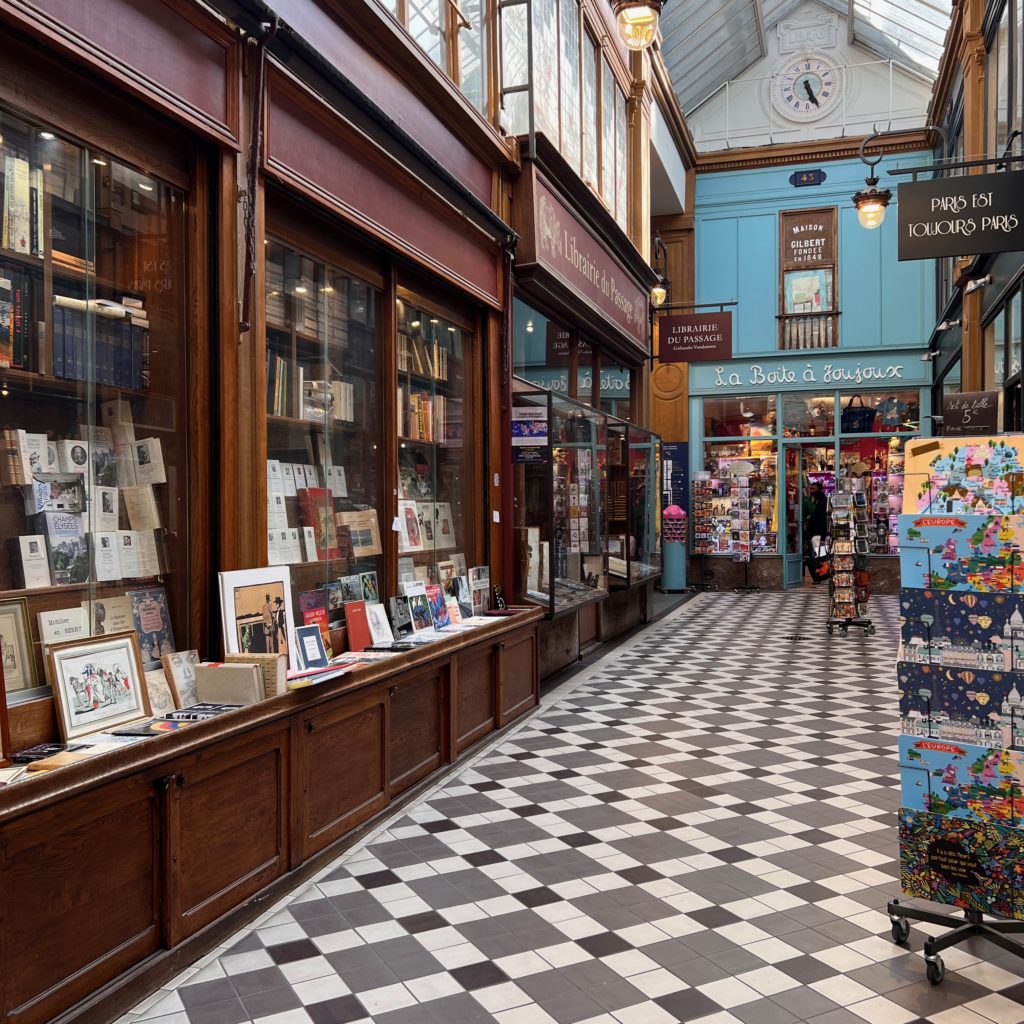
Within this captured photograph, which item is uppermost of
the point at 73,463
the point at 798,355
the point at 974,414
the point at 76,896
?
the point at 798,355

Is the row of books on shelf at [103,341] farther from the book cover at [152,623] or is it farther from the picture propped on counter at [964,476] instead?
the picture propped on counter at [964,476]

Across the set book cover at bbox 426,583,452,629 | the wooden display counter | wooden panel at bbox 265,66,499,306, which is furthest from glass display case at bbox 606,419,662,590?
the wooden display counter

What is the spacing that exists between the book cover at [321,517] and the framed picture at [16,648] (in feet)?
5.61

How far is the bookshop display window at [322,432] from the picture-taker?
170 inches

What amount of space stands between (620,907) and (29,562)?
7.96 ft

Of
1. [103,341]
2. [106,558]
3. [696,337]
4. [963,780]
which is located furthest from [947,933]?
[696,337]

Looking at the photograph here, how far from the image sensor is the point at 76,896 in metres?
2.51

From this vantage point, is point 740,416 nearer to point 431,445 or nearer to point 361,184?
point 431,445

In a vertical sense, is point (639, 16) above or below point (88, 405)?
above

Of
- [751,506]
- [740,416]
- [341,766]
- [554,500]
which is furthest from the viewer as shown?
[740,416]

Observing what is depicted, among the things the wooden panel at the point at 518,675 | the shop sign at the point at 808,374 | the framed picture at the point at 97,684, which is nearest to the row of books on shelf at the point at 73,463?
the framed picture at the point at 97,684

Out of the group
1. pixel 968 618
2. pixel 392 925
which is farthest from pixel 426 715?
pixel 968 618

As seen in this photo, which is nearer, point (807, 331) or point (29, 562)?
point (29, 562)

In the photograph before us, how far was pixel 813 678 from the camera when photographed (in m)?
8.08
